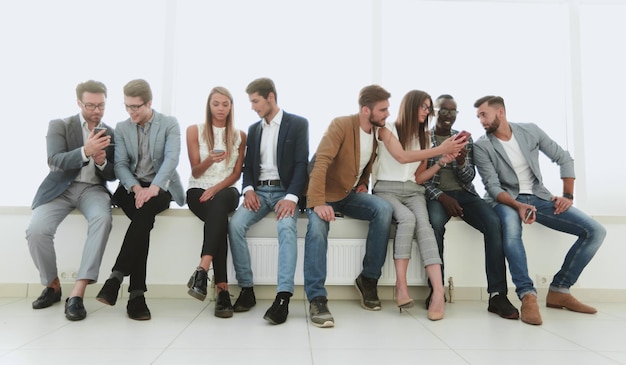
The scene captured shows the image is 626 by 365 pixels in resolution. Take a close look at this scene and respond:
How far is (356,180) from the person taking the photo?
2.40 m

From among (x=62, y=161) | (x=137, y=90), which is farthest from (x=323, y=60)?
(x=62, y=161)

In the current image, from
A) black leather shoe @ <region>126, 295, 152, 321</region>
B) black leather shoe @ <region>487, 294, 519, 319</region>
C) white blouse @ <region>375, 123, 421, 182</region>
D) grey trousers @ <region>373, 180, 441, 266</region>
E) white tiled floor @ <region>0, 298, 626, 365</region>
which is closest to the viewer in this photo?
white tiled floor @ <region>0, 298, 626, 365</region>

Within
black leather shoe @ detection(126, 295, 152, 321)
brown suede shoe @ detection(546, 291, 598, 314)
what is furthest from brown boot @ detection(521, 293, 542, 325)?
black leather shoe @ detection(126, 295, 152, 321)

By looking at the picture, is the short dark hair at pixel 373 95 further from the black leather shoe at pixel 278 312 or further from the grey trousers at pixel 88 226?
the grey trousers at pixel 88 226

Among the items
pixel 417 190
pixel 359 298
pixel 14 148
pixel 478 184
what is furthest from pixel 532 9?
pixel 14 148

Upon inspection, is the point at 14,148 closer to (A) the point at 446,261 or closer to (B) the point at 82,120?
(B) the point at 82,120

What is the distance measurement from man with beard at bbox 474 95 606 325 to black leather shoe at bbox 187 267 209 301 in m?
1.63

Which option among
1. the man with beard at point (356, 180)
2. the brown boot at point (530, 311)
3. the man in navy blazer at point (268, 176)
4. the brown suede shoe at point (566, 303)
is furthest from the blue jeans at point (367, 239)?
the brown suede shoe at point (566, 303)

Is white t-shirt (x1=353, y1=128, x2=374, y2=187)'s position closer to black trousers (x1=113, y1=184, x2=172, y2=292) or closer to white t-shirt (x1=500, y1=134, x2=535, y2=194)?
white t-shirt (x1=500, y1=134, x2=535, y2=194)

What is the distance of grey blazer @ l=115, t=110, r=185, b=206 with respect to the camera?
2309 mm

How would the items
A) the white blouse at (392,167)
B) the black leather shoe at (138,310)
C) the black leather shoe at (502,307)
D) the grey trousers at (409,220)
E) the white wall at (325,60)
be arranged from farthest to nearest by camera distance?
the white wall at (325,60) < the white blouse at (392,167) < the grey trousers at (409,220) < the black leather shoe at (502,307) < the black leather shoe at (138,310)

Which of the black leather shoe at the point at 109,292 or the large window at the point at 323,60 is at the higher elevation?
the large window at the point at 323,60

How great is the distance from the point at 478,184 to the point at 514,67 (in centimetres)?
95

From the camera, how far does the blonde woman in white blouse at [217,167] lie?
2.20 m
